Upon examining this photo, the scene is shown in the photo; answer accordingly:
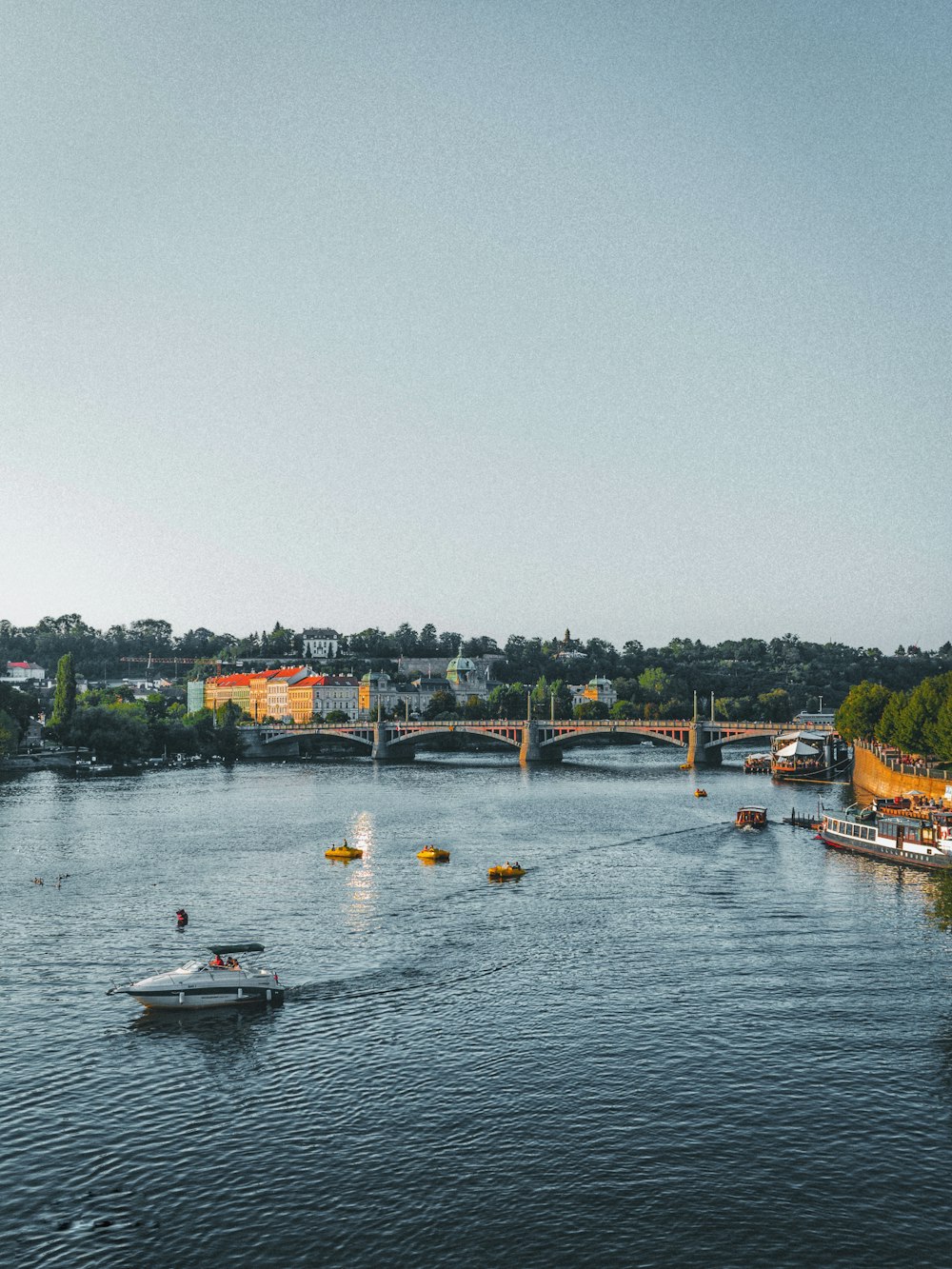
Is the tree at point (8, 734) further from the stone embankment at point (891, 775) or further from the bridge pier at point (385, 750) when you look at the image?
the stone embankment at point (891, 775)

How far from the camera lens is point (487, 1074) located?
38812 mm

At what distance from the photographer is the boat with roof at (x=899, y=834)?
78062 mm

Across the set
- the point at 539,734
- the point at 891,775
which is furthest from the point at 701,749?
the point at 891,775

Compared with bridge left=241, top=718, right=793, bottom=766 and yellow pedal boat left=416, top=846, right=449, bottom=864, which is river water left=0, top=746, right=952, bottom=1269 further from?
bridge left=241, top=718, right=793, bottom=766

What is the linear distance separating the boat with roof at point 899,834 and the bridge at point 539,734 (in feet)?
229

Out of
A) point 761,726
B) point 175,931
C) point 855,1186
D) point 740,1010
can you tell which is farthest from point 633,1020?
point 761,726

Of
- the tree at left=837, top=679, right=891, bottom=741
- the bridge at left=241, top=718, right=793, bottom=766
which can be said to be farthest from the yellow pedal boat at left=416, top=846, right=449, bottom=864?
the bridge at left=241, top=718, right=793, bottom=766

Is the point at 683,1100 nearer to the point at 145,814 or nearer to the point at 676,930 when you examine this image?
the point at 676,930

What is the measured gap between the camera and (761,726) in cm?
16488

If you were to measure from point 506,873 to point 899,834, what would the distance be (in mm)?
27100

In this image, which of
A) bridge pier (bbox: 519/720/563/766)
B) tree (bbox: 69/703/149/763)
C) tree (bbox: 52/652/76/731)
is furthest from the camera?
bridge pier (bbox: 519/720/563/766)

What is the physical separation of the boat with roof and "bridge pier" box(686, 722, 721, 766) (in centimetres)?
7344

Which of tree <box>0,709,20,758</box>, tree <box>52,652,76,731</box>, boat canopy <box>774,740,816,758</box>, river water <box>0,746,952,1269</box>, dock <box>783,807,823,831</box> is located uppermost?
tree <box>52,652,76,731</box>

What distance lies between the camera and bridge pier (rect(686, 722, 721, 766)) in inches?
6575
